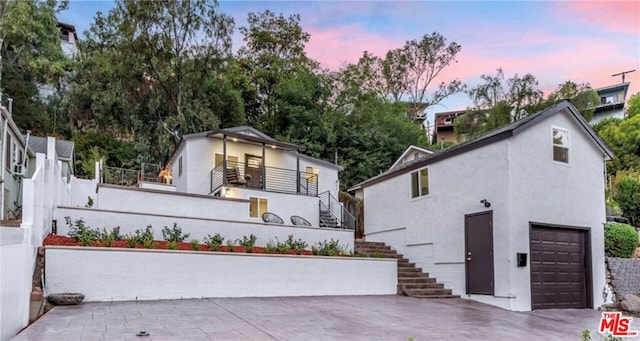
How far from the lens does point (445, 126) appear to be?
1797 inches

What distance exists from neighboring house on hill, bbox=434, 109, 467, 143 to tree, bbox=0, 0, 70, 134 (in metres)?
33.6

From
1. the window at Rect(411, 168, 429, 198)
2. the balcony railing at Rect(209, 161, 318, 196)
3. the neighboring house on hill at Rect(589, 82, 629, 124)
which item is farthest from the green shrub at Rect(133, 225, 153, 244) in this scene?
the neighboring house on hill at Rect(589, 82, 629, 124)

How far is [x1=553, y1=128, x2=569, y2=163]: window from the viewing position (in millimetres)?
12469

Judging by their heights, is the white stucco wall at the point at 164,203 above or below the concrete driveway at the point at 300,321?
above

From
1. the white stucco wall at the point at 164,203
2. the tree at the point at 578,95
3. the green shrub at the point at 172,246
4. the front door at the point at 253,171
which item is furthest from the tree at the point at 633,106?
the green shrub at the point at 172,246

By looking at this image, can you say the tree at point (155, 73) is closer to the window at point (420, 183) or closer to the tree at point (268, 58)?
the tree at point (268, 58)

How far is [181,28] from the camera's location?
2755cm

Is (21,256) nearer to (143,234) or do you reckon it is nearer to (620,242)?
(143,234)

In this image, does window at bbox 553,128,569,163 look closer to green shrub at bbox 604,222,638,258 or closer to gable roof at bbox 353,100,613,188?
gable roof at bbox 353,100,613,188

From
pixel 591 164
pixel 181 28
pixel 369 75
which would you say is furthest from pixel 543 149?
pixel 369 75

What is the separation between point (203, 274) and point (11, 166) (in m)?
7.24

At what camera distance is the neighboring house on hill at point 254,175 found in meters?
18.7

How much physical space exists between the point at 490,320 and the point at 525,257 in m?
2.80

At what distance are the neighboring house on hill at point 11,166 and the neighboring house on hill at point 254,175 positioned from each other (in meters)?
6.69
